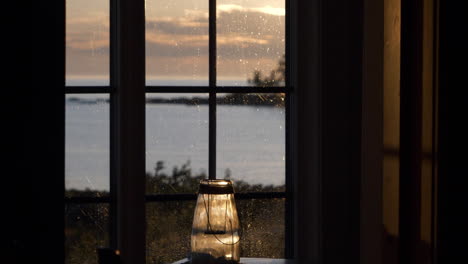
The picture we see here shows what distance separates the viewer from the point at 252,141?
323 cm

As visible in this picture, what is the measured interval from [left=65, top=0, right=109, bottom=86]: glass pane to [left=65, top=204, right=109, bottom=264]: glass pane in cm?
53

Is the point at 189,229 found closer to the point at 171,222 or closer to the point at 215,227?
the point at 171,222

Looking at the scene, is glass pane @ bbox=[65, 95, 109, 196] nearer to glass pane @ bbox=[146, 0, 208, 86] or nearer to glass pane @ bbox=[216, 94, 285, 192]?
glass pane @ bbox=[146, 0, 208, 86]

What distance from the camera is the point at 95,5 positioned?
9.95 ft

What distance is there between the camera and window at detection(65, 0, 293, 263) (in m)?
3.00
